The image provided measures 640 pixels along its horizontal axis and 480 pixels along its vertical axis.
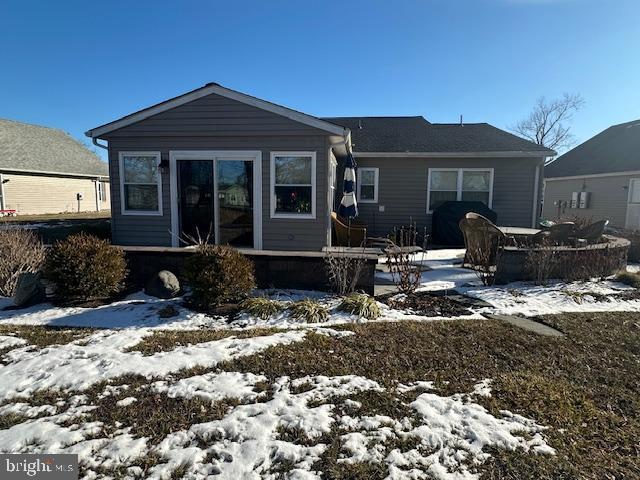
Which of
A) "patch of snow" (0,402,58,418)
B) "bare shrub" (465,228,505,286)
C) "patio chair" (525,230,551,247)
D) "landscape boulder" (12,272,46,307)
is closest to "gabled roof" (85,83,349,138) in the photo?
"bare shrub" (465,228,505,286)

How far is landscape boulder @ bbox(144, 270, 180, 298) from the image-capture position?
556 centimetres

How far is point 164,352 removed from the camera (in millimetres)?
3693

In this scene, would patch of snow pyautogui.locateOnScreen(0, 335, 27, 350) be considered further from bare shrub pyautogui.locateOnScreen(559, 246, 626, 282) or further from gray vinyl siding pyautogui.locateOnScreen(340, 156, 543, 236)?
gray vinyl siding pyautogui.locateOnScreen(340, 156, 543, 236)

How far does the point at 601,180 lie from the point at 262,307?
1925 cm

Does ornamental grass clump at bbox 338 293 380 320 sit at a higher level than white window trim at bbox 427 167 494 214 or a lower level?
lower

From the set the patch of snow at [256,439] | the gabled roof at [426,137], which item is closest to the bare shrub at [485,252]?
the patch of snow at [256,439]

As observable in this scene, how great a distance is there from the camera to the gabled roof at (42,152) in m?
20.8

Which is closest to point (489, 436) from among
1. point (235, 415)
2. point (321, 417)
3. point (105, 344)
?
point (321, 417)

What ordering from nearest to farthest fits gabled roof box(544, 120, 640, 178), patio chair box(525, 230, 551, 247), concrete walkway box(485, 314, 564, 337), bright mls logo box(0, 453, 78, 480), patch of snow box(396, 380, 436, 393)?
bright mls logo box(0, 453, 78, 480) < patch of snow box(396, 380, 436, 393) < concrete walkway box(485, 314, 564, 337) < patio chair box(525, 230, 551, 247) < gabled roof box(544, 120, 640, 178)

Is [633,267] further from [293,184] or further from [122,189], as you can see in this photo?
[122,189]

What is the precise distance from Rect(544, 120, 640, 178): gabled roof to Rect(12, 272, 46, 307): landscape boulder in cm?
2037

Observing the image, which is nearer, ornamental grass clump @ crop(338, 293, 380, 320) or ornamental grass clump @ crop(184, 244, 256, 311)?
ornamental grass clump @ crop(338, 293, 380, 320)

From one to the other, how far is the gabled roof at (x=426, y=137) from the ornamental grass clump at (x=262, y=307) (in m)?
8.25

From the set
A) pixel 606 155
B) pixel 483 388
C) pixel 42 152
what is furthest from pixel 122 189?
pixel 606 155
